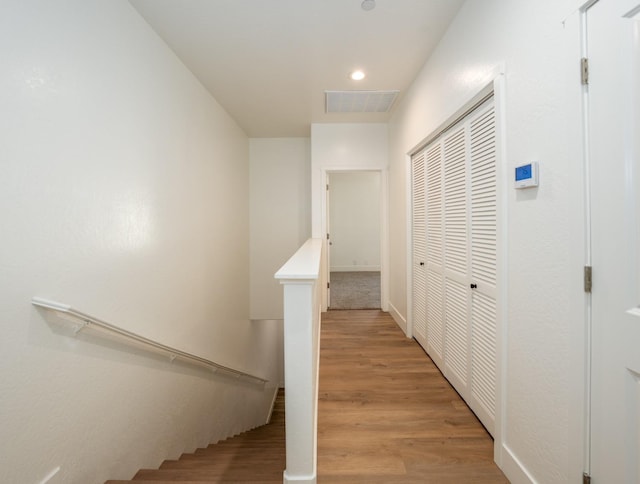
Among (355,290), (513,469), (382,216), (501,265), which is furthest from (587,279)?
(355,290)

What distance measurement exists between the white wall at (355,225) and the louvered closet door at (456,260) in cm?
588

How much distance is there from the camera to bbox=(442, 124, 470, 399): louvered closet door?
2117mm

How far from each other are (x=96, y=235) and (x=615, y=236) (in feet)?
7.37

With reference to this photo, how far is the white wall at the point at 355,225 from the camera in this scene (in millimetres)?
8312

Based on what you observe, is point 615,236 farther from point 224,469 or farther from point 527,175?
point 224,469

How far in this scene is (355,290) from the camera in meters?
5.84

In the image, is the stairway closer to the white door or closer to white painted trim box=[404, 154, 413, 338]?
the white door

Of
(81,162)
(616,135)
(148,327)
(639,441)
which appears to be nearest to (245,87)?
(81,162)

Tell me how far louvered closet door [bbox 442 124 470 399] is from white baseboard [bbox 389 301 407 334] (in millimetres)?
1003

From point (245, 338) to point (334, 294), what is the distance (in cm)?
171

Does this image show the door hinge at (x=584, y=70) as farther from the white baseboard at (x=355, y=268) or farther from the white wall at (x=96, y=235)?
the white baseboard at (x=355, y=268)

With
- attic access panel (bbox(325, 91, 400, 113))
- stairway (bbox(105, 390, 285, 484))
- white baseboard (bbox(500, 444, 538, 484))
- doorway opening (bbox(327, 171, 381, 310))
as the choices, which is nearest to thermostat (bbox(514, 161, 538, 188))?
white baseboard (bbox(500, 444, 538, 484))

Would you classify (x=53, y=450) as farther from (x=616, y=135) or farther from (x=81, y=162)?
(x=616, y=135)

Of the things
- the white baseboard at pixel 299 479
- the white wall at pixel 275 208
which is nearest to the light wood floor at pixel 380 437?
the white baseboard at pixel 299 479
